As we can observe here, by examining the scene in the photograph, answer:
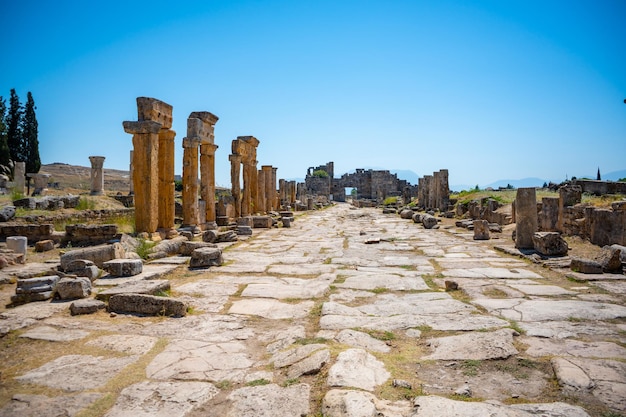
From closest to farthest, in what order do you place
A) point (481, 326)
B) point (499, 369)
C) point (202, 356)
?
1. point (499, 369)
2. point (202, 356)
3. point (481, 326)

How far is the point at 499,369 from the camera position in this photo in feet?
9.58

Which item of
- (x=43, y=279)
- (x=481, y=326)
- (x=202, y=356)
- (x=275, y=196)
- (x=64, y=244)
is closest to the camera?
(x=202, y=356)

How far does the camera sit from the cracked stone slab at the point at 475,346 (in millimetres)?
3154

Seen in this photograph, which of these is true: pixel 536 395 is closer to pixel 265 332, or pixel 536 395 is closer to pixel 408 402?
pixel 408 402

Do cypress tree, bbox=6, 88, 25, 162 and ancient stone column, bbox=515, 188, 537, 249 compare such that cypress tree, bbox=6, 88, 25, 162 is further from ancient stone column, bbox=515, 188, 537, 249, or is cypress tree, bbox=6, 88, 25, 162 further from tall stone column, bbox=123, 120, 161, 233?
ancient stone column, bbox=515, 188, 537, 249

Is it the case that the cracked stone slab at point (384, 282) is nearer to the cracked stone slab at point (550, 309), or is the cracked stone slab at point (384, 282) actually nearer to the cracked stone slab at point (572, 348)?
the cracked stone slab at point (550, 309)

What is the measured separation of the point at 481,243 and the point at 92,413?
10.4m

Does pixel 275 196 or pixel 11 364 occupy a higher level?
pixel 275 196

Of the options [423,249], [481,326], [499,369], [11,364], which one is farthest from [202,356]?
[423,249]

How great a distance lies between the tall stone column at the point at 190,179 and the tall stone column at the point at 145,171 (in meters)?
2.46

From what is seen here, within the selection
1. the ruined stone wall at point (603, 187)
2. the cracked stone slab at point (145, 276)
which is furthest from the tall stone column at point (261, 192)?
the ruined stone wall at point (603, 187)

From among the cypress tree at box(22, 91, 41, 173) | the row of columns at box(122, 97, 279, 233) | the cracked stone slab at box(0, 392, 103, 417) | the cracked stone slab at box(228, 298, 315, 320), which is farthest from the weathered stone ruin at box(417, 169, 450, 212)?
the cypress tree at box(22, 91, 41, 173)

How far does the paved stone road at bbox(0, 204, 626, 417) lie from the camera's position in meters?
2.44

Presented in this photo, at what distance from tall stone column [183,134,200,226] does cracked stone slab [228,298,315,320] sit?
8.19 m
